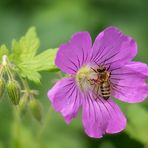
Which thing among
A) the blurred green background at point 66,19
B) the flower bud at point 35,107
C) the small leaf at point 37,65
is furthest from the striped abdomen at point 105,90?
the blurred green background at point 66,19

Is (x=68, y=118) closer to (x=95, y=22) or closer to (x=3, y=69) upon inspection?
(x=3, y=69)

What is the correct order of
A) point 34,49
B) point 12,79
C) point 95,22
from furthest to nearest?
1. point 95,22
2. point 34,49
3. point 12,79

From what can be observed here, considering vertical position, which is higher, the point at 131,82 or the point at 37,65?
the point at 37,65

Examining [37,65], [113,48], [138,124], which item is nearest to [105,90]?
[113,48]

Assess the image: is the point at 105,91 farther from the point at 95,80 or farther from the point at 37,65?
the point at 37,65

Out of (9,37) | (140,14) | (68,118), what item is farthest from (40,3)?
(68,118)

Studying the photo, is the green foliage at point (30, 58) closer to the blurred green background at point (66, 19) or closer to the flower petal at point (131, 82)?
the flower petal at point (131, 82)
